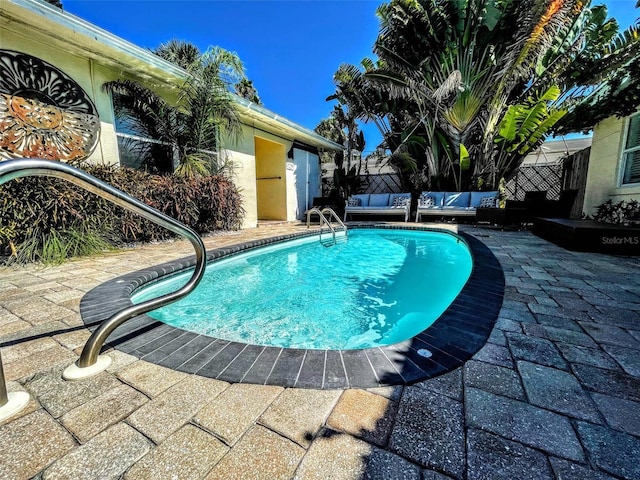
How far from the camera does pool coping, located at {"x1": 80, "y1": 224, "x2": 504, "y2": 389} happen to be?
1.38 metres

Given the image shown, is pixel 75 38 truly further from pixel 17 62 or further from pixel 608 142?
pixel 608 142

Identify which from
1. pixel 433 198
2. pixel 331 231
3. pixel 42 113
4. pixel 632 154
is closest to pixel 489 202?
pixel 433 198

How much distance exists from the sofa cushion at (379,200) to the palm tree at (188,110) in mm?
6218

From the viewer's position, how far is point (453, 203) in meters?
9.23

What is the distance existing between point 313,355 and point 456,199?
29.9ft

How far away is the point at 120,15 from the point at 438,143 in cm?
988

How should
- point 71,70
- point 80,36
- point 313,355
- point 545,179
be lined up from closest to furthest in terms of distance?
point 313,355
point 80,36
point 71,70
point 545,179

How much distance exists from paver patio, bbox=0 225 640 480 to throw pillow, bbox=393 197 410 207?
833 cm

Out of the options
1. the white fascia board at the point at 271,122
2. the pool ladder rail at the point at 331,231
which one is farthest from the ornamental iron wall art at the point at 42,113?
the pool ladder rail at the point at 331,231

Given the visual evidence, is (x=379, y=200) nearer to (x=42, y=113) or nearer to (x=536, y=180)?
(x=536, y=180)

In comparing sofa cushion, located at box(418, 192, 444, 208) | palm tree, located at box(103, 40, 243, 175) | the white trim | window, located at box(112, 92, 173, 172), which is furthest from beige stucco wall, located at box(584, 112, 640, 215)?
window, located at box(112, 92, 173, 172)

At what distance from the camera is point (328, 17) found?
31.1ft

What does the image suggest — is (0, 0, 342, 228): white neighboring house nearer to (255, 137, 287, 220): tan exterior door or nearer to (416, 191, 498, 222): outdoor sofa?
(255, 137, 287, 220): tan exterior door

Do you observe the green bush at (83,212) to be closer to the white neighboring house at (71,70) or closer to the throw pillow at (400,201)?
the white neighboring house at (71,70)
